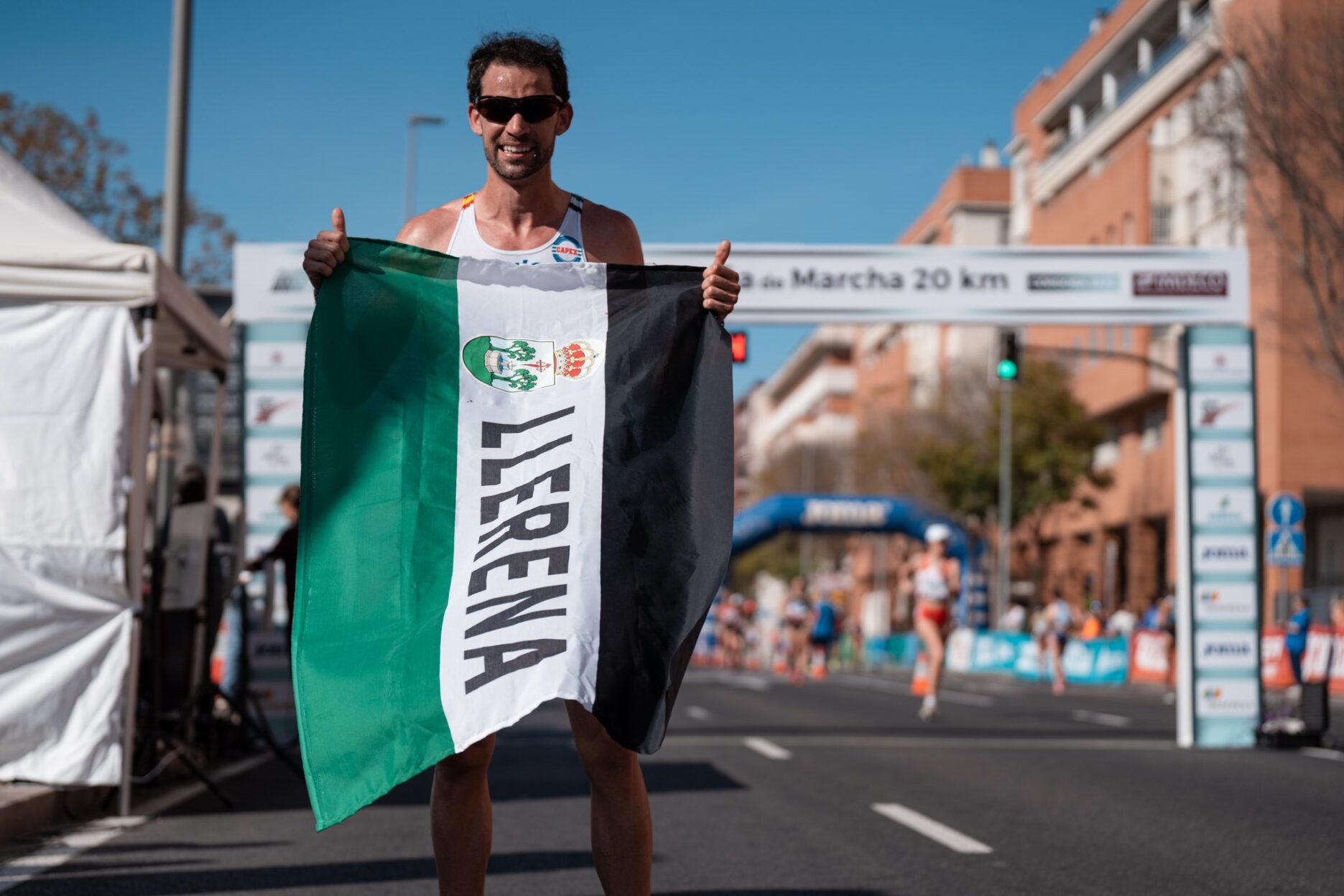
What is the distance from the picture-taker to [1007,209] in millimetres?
79625

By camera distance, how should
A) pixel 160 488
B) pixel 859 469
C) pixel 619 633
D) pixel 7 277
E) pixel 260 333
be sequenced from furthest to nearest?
pixel 859 469, pixel 260 333, pixel 160 488, pixel 7 277, pixel 619 633

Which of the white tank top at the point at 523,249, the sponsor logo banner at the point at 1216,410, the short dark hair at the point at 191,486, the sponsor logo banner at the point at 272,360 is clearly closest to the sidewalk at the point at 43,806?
the short dark hair at the point at 191,486

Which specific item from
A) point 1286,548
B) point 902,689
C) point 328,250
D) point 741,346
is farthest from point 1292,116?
point 328,250

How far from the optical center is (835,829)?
339 inches

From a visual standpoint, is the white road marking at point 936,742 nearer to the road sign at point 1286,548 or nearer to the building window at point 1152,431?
the road sign at point 1286,548

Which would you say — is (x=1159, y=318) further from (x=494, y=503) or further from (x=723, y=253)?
(x=494, y=503)

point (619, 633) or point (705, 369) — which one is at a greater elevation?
point (705, 369)

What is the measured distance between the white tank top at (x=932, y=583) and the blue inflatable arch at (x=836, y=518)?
27.1 meters

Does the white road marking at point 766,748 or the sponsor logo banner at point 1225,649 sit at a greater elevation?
the sponsor logo banner at point 1225,649

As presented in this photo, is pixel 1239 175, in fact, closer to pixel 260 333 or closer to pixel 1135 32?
pixel 260 333

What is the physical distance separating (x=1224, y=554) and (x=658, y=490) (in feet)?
42.8

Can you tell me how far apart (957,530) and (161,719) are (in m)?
38.8

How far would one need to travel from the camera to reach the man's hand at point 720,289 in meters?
4.37

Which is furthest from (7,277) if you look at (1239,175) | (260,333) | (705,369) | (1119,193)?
(1119,193)
